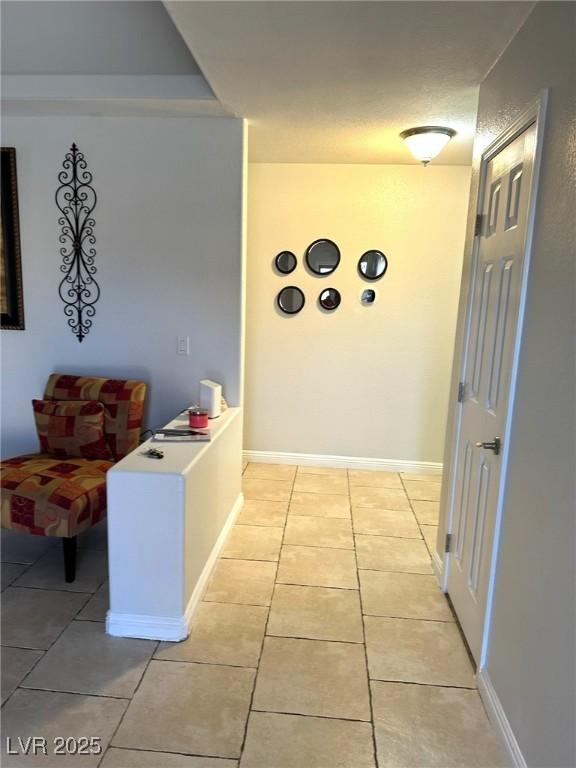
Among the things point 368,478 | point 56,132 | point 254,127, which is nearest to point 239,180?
point 254,127

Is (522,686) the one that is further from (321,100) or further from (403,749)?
(321,100)

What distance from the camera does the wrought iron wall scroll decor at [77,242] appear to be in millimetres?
3166

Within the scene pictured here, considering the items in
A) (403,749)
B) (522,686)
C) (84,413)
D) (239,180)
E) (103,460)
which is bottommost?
(403,749)

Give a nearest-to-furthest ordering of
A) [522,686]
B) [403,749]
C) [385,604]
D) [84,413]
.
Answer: [522,686] → [403,749] → [385,604] → [84,413]

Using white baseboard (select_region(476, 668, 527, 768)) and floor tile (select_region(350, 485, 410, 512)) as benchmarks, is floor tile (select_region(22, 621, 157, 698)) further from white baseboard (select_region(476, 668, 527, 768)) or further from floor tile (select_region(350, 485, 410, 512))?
floor tile (select_region(350, 485, 410, 512))

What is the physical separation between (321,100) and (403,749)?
2777 millimetres

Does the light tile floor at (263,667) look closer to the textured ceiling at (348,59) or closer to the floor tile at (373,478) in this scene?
the floor tile at (373,478)

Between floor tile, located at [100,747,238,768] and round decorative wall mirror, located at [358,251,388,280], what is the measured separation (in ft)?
10.8

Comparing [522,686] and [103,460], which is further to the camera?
[103,460]

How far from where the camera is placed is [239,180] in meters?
3.10

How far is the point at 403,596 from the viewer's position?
2611 millimetres

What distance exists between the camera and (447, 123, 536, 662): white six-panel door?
1876 millimetres

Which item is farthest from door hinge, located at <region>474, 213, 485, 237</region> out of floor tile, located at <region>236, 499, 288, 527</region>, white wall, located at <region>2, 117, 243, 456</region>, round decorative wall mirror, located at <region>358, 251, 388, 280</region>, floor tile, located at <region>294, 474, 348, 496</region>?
floor tile, located at <region>294, 474, 348, 496</region>

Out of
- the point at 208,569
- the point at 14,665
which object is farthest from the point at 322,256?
the point at 14,665
